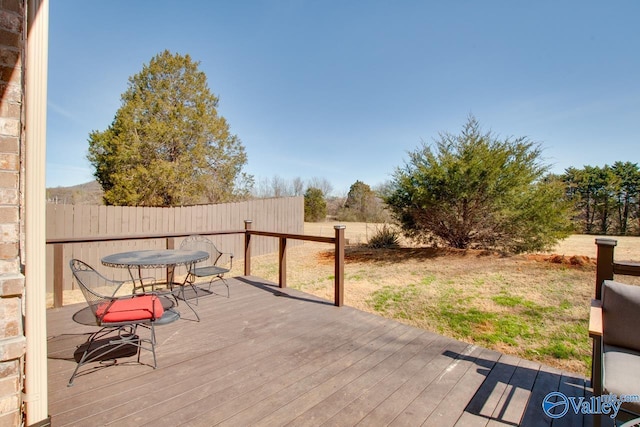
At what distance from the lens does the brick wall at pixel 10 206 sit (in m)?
1.16

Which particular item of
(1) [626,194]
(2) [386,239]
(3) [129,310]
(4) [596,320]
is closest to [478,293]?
(4) [596,320]

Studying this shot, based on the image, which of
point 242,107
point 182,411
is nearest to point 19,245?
point 182,411

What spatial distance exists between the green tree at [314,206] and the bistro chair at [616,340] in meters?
20.6

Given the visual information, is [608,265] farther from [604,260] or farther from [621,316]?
[621,316]

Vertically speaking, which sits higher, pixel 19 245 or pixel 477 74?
pixel 477 74

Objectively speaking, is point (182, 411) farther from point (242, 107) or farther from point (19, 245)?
point (242, 107)

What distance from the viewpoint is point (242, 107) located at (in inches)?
496

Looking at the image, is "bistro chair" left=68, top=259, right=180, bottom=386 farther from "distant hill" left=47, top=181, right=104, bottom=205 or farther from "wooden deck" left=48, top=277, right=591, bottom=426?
"distant hill" left=47, top=181, right=104, bottom=205

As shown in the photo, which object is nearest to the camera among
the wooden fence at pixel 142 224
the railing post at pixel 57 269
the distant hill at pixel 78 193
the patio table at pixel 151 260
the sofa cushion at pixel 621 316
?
the sofa cushion at pixel 621 316


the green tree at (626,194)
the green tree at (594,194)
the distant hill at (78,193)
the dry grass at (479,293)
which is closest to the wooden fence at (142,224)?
the dry grass at (479,293)

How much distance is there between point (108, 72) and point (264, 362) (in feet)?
35.5

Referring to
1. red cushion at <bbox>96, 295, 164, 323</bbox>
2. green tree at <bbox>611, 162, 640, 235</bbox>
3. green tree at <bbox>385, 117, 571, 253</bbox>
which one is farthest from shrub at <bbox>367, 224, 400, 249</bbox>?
green tree at <bbox>611, 162, 640, 235</bbox>

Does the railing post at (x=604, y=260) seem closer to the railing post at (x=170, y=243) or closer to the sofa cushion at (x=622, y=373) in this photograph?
the sofa cushion at (x=622, y=373)

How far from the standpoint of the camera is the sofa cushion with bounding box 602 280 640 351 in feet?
5.94
